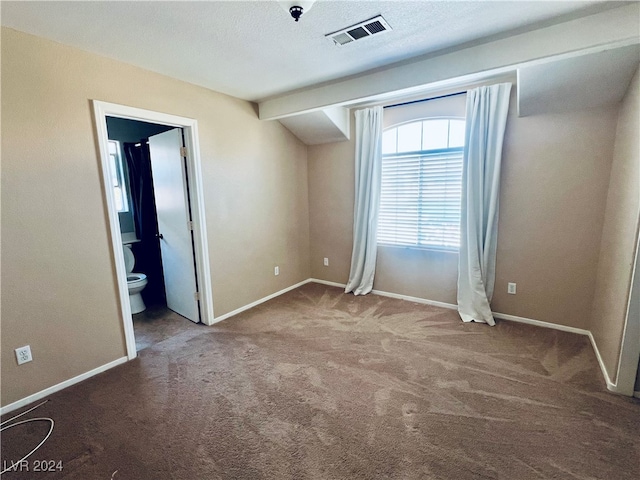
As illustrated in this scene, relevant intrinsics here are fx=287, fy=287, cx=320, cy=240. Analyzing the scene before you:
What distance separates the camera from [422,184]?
347cm

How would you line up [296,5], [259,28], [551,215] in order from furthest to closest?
[551,215] → [259,28] → [296,5]

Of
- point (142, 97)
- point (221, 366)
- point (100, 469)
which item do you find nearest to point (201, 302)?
point (221, 366)

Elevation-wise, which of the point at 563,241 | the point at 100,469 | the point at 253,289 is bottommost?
the point at 100,469

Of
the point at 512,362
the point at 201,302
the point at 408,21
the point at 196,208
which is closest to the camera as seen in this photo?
Result: the point at 408,21

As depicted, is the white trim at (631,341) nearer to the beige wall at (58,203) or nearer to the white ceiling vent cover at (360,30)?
the white ceiling vent cover at (360,30)

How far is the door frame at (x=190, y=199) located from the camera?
2.29 meters

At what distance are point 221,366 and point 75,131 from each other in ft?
7.08

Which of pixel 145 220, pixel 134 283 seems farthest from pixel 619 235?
pixel 145 220

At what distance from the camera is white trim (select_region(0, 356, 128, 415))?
197 centimetres

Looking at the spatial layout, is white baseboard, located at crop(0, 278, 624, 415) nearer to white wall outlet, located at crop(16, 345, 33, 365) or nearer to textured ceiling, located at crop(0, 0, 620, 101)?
A: white wall outlet, located at crop(16, 345, 33, 365)

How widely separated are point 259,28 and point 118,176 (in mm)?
3247

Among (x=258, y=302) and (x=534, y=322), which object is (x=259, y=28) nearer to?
(x=258, y=302)

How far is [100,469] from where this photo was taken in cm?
155

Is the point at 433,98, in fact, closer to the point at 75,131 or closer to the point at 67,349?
the point at 75,131
